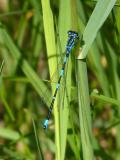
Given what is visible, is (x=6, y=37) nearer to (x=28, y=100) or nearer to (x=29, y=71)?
(x=29, y=71)

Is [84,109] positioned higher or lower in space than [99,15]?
lower

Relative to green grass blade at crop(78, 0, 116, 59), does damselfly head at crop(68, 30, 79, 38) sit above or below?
below

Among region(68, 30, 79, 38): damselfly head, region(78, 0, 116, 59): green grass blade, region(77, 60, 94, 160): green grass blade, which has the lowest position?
region(77, 60, 94, 160): green grass blade

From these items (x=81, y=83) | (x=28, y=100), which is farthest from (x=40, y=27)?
(x=81, y=83)

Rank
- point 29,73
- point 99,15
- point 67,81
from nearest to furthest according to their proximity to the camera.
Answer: point 99,15 < point 67,81 < point 29,73

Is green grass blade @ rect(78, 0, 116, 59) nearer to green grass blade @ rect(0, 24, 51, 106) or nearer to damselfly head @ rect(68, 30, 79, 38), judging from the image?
damselfly head @ rect(68, 30, 79, 38)

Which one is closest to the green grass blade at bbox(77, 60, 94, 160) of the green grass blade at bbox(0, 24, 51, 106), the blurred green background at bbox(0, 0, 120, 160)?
the blurred green background at bbox(0, 0, 120, 160)

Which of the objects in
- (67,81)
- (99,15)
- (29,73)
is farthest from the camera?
(29,73)

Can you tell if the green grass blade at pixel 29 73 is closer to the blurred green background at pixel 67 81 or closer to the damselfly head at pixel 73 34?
the blurred green background at pixel 67 81

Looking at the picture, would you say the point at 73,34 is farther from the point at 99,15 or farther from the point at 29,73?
the point at 29,73

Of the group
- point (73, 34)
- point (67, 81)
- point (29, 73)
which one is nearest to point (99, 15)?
point (73, 34)

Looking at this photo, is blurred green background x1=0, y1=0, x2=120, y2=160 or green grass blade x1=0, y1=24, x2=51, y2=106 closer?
blurred green background x1=0, y1=0, x2=120, y2=160

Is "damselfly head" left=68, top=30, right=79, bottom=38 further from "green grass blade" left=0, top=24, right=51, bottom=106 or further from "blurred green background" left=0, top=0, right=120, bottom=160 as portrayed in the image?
"green grass blade" left=0, top=24, right=51, bottom=106

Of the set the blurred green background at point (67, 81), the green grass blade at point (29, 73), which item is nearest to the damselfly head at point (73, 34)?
the blurred green background at point (67, 81)
